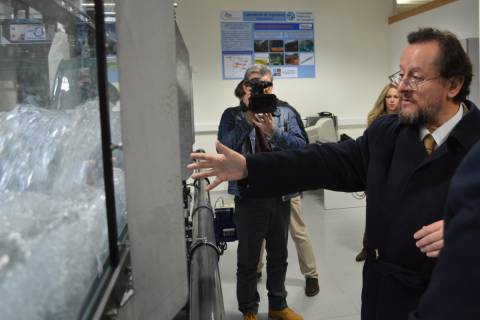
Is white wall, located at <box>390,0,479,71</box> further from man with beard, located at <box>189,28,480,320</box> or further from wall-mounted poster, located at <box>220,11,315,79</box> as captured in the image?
man with beard, located at <box>189,28,480,320</box>

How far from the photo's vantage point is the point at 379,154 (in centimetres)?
135

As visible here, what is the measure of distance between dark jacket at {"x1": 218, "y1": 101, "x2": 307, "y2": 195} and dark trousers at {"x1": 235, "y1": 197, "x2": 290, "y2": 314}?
154mm

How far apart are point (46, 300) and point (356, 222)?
14.2 ft

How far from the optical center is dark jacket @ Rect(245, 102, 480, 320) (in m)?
→ 1.17

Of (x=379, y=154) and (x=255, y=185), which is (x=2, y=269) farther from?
(x=379, y=154)

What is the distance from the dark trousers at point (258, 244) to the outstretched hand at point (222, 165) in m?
0.86

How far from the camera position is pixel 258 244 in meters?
2.33

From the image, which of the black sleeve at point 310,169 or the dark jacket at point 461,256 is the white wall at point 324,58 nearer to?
the black sleeve at point 310,169

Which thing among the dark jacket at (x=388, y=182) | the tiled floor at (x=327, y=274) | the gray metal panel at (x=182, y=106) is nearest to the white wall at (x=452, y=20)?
the tiled floor at (x=327, y=274)

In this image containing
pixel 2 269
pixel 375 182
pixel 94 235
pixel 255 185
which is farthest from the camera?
pixel 255 185

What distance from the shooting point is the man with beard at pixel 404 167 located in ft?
3.85

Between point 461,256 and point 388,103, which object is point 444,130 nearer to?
point 461,256

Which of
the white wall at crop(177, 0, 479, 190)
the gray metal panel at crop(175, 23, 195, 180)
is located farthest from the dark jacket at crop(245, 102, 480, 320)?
the white wall at crop(177, 0, 479, 190)

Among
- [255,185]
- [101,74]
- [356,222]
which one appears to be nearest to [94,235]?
[101,74]
